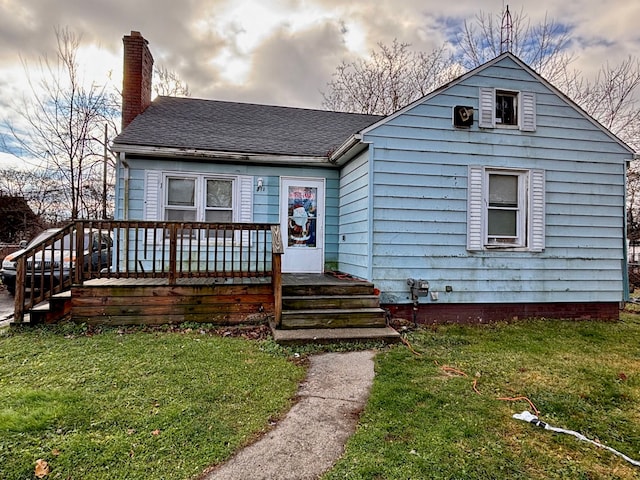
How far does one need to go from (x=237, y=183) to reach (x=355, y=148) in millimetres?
2534

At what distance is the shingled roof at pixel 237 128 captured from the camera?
7156mm

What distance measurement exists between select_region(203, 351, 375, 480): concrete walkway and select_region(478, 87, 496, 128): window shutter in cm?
497

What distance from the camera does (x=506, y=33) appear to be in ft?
50.5

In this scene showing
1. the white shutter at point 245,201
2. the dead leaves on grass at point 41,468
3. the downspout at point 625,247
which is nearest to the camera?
the dead leaves on grass at point 41,468

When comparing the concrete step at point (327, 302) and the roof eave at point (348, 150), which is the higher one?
the roof eave at point (348, 150)

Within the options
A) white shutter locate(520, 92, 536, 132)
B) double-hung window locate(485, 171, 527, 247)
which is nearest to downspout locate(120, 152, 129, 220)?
double-hung window locate(485, 171, 527, 247)

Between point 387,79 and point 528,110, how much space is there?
517 inches

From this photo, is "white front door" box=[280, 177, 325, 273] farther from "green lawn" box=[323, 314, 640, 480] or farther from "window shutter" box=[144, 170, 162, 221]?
"green lawn" box=[323, 314, 640, 480]

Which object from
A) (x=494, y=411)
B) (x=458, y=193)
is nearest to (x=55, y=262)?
(x=458, y=193)

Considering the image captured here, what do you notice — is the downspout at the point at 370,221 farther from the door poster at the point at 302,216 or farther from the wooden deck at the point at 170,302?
the door poster at the point at 302,216

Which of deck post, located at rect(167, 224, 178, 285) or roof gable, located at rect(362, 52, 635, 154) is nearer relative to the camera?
deck post, located at rect(167, 224, 178, 285)

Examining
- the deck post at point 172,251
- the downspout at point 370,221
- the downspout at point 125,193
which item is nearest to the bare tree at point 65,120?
the downspout at point 125,193

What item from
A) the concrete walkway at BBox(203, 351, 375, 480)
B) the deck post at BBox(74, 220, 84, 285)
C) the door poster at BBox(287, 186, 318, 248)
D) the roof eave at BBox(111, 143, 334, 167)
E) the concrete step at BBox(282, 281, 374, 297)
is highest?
the roof eave at BBox(111, 143, 334, 167)

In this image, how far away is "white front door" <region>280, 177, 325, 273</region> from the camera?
7629 mm
